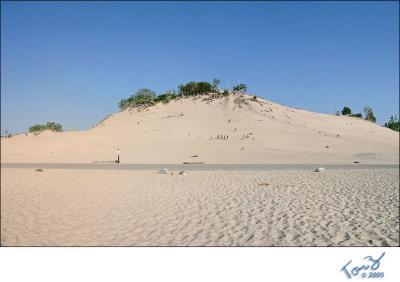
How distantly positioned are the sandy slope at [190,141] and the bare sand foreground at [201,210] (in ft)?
12.1

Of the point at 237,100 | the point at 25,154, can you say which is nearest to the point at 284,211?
the point at 25,154

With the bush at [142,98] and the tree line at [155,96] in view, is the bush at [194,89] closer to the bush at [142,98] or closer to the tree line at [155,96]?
the tree line at [155,96]

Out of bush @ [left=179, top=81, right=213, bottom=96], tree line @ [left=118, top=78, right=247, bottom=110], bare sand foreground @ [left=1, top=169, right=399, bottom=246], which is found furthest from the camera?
bush @ [left=179, top=81, right=213, bottom=96]

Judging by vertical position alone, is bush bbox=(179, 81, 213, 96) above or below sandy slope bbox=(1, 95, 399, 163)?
above

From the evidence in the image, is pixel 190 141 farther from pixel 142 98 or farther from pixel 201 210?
pixel 201 210

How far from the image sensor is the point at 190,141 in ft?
85.5

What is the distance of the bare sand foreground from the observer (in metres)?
9.08

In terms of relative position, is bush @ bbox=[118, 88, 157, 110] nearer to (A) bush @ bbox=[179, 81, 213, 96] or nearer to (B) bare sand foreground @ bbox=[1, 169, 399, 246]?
(B) bare sand foreground @ bbox=[1, 169, 399, 246]

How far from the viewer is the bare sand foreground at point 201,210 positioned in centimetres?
908

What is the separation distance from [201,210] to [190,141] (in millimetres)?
14269

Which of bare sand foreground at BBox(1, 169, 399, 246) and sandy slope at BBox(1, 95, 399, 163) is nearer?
bare sand foreground at BBox(1, 169, 399, 246)

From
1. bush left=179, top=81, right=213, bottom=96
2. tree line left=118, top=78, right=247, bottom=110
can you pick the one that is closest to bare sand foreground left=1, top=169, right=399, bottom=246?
tree line left=118, top=78, right=247, bottom=110

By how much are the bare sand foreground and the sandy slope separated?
3.69m

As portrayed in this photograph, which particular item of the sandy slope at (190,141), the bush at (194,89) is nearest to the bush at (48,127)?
the sandy slope at (190,141)
